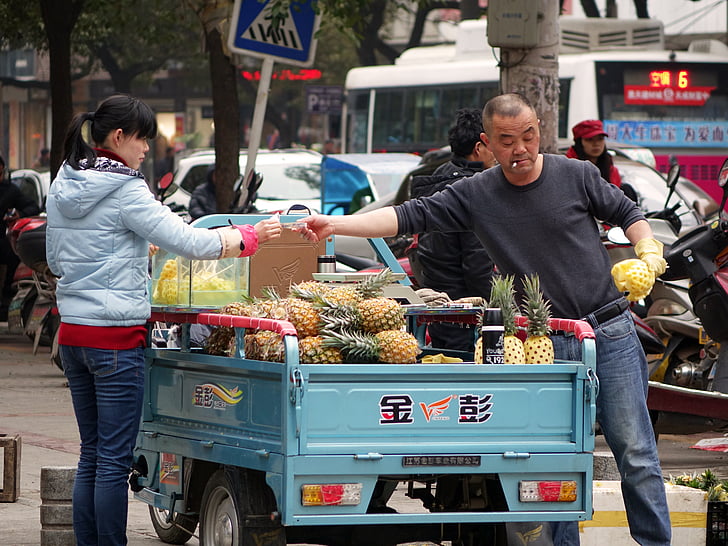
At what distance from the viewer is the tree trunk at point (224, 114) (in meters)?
14.7

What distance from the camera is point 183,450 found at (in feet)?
17.8

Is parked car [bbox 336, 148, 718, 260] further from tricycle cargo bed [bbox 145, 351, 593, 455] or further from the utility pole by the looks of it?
tricycle cargo bed [bbox 145, 351, 593, 455]

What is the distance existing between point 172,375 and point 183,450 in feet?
0.99

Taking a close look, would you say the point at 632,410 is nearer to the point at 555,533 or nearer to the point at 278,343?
the point at 555,533

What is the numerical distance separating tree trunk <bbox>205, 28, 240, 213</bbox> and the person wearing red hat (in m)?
5.23

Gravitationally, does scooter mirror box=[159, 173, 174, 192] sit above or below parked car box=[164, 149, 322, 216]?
above

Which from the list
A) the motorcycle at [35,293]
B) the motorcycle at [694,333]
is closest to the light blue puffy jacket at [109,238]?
the motorcycle at [694,333]

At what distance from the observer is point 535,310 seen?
5.02 meters

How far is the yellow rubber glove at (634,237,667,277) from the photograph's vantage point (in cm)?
488

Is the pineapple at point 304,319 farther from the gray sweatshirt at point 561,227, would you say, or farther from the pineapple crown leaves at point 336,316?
the gray sweatshirt at point 561,227

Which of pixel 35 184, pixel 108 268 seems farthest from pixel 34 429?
pixel 35 184

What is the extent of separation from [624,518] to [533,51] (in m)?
4.65

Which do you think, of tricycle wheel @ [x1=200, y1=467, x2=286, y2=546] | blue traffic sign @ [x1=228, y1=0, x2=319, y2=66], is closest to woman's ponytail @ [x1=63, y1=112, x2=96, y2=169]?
tricycle wheel @ [x1=200, y1=467, x2=286, y2=546]

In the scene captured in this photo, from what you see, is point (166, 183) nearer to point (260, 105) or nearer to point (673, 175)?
point (260, 105)
